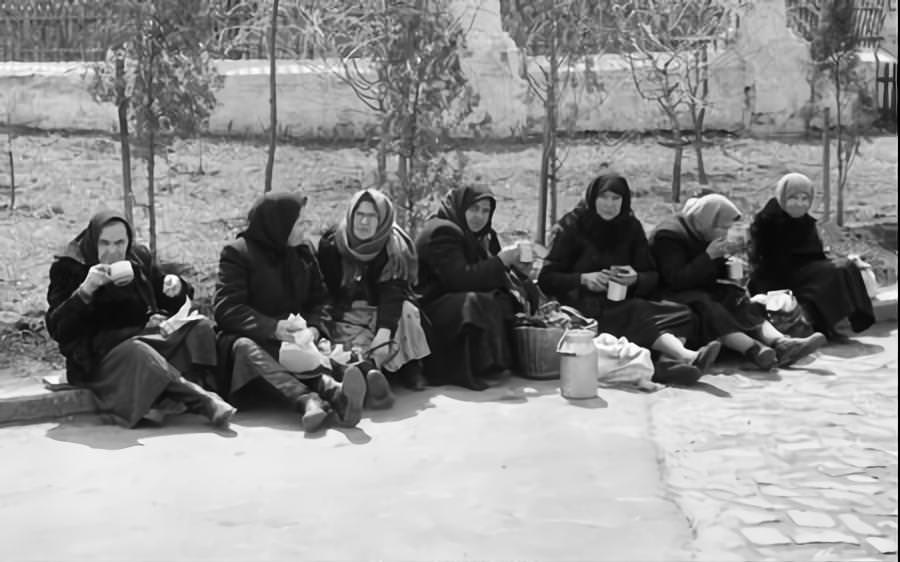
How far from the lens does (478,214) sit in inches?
257

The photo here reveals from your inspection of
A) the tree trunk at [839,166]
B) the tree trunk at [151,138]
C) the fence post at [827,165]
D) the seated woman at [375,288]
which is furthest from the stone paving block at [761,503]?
the fence post at [827,165]

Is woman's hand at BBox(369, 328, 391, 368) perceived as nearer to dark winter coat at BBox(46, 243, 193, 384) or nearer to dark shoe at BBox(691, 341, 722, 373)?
dark winter coat at BBox(46, 243, 193, 384)

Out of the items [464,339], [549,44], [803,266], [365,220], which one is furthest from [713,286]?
[549,44]

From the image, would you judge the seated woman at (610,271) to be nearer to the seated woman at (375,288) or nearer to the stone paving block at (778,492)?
the seated woman at (375,288)

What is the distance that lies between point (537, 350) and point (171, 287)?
1844mm

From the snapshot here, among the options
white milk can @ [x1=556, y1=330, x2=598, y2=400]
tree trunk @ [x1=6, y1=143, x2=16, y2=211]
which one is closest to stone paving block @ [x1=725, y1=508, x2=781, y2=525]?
white milk can @ [x1=556, y1=330, x2=598, y2=400]

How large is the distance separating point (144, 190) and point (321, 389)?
3.07m

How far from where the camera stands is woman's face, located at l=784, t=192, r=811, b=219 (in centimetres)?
746

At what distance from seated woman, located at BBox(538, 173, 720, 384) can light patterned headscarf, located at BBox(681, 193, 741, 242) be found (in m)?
0.32

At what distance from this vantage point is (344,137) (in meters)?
9.20

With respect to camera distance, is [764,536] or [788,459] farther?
[788,459]

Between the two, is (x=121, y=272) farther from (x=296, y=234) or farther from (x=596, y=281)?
(x=596, y=281)

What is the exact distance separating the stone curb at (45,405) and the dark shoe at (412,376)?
148cm

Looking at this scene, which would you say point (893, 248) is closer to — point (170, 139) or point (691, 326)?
point (691, 326)
